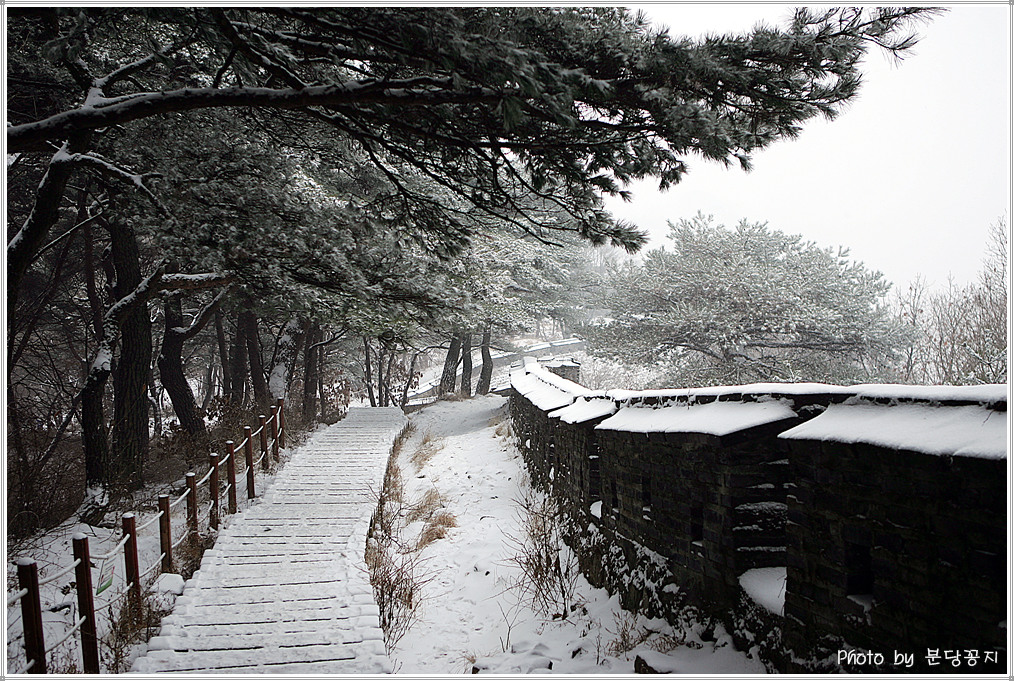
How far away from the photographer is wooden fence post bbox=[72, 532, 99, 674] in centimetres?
442

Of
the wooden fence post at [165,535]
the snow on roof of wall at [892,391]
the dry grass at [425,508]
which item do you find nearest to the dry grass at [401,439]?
the dry grass at [425,508]

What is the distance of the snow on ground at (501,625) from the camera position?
4066 mm

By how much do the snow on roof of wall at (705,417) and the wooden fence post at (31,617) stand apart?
4.01 m

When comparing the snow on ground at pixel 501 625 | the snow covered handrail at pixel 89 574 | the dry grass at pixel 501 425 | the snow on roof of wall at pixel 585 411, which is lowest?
the snow on ground at pixel 501 625

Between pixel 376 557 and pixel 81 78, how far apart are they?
5513 millimetres

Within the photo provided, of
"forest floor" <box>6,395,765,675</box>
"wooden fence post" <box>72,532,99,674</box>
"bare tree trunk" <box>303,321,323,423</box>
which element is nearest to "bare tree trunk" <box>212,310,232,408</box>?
"bare tree trunk" <box>303,321,323,423</box>

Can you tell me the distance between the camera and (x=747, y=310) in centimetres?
1820

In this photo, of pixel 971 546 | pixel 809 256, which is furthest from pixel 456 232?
pixel 809 256

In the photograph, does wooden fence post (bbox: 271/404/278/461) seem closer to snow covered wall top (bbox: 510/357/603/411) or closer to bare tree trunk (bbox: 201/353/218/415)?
snow covered wall top (bbox: 510/357/603/411)

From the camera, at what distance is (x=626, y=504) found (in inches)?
209

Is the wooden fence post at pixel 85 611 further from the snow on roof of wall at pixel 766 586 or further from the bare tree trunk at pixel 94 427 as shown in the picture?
the snow on roof of wall at pixel 766 586

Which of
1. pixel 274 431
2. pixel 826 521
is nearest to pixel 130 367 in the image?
pixel 274 431

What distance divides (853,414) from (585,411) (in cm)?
375

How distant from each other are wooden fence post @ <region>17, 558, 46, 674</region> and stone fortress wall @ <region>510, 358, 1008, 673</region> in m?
3.91
